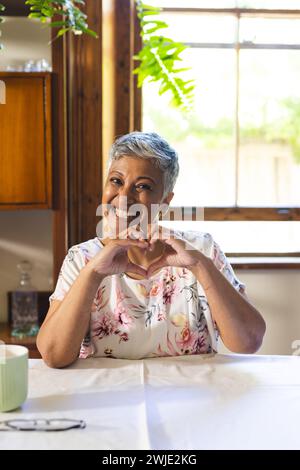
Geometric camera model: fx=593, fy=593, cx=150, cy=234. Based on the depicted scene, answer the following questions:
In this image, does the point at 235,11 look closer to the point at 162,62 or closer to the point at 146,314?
the point at 162,62

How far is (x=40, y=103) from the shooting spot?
7.50ft

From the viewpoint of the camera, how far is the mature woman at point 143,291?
1.37m

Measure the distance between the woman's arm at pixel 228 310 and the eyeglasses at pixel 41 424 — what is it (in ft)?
1.76

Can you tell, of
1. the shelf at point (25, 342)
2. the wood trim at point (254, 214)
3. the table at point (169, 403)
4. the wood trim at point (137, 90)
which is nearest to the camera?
the table at point (169, 403)

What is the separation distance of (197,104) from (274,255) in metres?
0.81

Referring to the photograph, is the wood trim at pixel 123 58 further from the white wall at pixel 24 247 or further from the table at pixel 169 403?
the table at pixel 169 403

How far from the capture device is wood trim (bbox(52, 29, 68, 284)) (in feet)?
7.55

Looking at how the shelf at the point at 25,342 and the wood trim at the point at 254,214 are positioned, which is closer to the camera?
the shelf at the point at 25,342

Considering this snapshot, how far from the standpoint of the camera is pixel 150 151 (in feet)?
5.07

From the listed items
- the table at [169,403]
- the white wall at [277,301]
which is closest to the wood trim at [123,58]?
the white wall at [277,301]

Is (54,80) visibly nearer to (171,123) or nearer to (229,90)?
(171,123)

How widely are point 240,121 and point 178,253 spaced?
5.36 feet
